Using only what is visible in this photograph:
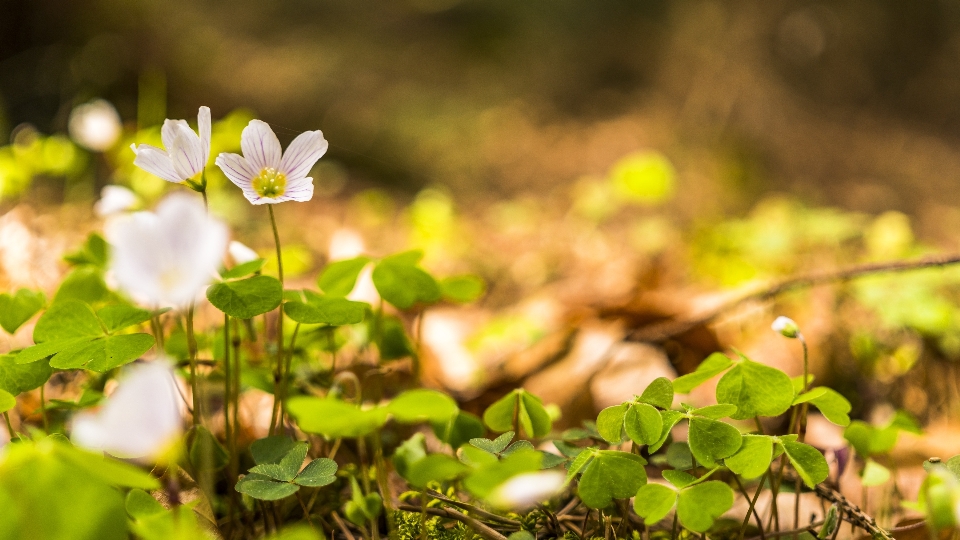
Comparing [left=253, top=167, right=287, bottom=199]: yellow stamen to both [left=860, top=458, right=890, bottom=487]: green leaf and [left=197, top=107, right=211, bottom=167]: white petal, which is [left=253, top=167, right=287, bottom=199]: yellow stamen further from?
[left=860, top=458, right=890, bottom=487]: green leaf

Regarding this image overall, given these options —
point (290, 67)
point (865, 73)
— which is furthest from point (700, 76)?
point (290, 67)

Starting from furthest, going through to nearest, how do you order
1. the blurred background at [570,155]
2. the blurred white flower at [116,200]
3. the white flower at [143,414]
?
the blurred background at [570,155] → the blurred white flower at [116,200] → the white flower at [143,414]

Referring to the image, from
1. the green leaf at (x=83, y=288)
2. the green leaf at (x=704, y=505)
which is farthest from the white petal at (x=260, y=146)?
the green leaf at (x=704, y=505)

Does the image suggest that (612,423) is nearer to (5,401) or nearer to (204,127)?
(204,127)

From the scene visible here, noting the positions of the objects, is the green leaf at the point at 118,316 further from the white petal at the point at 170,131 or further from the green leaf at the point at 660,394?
the green leaf at the point at 660,394

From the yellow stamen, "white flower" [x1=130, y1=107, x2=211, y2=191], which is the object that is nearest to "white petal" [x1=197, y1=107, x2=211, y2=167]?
"white flower" [x1=130, y1=107, x2=211, y2=191]
